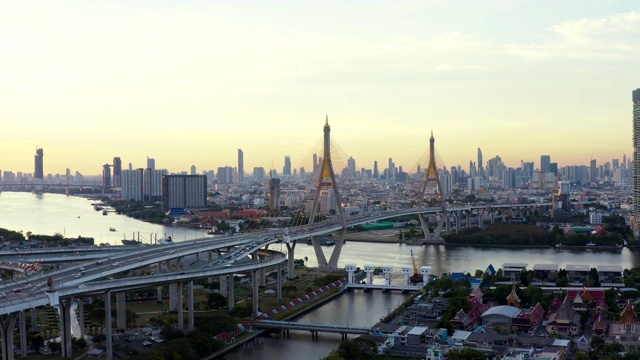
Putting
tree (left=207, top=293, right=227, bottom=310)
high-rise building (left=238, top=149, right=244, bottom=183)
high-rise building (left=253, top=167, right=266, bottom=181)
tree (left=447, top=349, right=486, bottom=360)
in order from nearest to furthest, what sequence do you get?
tree (left=447, top=349, right=486, bottom=360) → tree (left=207, top=293, right=227, bottom=310) → high-rise building (left=238, top=149, right=244, bottom=183) → high-rise building (left=253, top=167, right=266, bottom=181)

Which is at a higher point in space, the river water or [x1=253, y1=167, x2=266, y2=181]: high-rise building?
[x1=253, y1=167, x2=266, y2=181]: high-rise building

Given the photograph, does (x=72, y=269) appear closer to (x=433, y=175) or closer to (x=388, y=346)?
(x=388, y=346)

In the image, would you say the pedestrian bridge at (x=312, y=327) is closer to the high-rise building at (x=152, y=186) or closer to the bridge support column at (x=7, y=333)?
the bridge support column at (x=7, y=333)

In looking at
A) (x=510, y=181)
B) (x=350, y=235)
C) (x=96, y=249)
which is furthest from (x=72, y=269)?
(x=510, y=181)

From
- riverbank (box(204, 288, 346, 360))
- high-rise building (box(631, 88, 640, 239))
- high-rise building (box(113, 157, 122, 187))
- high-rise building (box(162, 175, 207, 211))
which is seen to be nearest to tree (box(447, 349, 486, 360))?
riverbank (box(204, 288, 346, 360))

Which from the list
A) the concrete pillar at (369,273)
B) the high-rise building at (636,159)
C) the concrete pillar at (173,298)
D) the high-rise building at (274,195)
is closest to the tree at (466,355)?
the concrete pillar at (173,298)

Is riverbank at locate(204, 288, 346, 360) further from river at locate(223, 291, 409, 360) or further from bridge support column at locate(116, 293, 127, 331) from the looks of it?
bridge support column at locate(116, 293, 127, 331)

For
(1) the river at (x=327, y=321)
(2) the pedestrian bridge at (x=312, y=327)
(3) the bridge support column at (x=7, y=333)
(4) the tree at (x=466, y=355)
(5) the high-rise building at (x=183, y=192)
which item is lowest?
(1) the river at (x=327, y=321)
